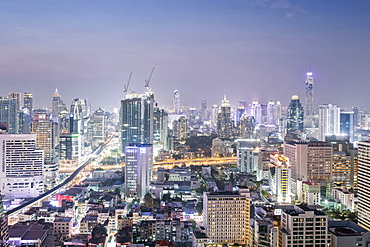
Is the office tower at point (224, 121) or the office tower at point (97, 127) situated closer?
the office tower at point (97, 127)

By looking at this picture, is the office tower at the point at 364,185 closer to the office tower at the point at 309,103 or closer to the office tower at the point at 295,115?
the office tower at the point at 309,103

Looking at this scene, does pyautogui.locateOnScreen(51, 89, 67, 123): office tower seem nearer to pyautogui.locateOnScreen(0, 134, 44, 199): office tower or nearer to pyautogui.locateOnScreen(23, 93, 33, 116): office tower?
pyautogui.locateOnScreen(23, 93, 33, 116): office tower

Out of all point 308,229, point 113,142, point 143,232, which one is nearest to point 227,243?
point 143,232

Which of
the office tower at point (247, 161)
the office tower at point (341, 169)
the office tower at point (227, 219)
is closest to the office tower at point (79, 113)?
the office tower at point (247, 161)

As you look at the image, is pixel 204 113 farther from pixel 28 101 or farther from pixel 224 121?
pixel 28 101

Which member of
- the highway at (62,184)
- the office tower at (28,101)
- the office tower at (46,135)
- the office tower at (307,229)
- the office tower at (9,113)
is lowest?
the highway at (62,184)

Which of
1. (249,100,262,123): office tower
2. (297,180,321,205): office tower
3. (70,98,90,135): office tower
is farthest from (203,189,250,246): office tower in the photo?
(249,100,262,123): office tower

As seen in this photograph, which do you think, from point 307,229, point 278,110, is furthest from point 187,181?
point 278,110
